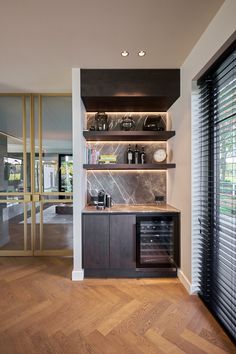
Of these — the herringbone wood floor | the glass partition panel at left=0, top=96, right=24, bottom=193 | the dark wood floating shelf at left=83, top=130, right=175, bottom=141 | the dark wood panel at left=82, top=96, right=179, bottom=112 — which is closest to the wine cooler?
the herringbone wood floor

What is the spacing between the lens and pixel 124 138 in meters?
3.04

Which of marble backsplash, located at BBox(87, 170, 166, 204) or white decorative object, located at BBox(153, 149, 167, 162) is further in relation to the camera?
marble backsplash, located at BBox(87, 170, 166, 204)

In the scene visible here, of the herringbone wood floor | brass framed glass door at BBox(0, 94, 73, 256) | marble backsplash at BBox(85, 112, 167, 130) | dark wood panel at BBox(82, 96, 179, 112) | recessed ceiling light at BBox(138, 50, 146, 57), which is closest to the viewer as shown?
the herringbone wood floor

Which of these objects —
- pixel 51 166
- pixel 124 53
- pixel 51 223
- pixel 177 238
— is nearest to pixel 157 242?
pixel 177 238

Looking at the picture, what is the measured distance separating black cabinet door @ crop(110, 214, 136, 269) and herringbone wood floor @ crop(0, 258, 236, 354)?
28 centimetres

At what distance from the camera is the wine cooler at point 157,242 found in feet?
8.75

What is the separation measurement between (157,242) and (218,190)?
1208 mm

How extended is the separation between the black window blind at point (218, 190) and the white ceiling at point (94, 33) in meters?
0.50

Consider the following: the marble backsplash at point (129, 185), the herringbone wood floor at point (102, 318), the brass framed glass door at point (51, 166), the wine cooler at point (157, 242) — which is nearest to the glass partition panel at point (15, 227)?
the brass framed glass door at point (51, 166)

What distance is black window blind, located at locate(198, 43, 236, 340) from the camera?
5.82 ft

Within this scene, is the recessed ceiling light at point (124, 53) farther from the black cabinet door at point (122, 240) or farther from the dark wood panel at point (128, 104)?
the black cabinet door at point (122, 240)

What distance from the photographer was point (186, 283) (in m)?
2.44

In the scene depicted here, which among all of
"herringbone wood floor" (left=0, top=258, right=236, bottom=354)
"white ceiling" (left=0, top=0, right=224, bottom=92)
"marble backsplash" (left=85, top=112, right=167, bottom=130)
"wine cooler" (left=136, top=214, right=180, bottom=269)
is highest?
"white ceiling" (left=0, top=0, right=224, bottom=92)

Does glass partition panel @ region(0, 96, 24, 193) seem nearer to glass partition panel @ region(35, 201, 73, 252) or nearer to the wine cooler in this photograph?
glass partition panel @ region(35, 201, 73, 252)
